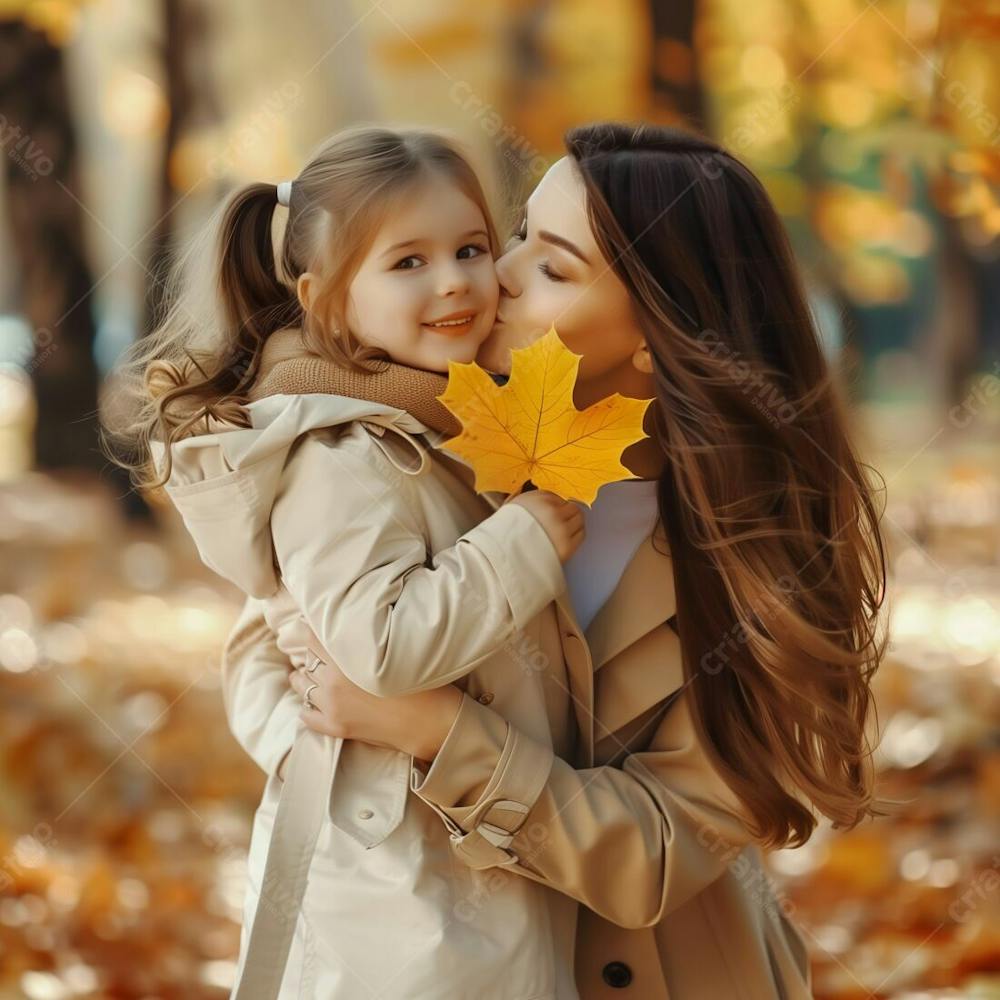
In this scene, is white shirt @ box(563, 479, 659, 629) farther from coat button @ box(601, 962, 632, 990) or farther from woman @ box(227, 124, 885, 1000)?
coat button @ box(601, 962, 632, 990)

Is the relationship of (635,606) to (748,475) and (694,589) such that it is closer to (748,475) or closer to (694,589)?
(694,589)

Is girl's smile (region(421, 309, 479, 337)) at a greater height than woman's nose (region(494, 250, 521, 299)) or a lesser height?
lesser

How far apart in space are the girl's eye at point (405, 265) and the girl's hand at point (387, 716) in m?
0.57

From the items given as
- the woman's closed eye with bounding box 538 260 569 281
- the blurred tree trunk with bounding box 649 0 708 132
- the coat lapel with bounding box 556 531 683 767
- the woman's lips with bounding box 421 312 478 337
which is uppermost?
the woman's closed eye with bounding box 538 260 569 281

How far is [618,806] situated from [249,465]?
27.0 inches

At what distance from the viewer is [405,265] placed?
1848 millimetres

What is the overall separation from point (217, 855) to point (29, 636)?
5.10 feet

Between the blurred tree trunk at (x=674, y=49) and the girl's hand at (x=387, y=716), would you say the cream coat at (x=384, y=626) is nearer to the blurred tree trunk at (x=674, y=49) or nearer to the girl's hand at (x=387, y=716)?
the girl's hand at (x=387, y=716)

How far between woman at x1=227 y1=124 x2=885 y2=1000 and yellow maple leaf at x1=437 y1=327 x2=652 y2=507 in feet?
0.59

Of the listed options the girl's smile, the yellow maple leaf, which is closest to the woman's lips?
the girl's smile

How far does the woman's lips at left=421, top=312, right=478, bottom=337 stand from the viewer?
184cm

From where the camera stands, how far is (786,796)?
1937mm

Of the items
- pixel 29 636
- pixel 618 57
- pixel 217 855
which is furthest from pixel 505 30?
pixel 217 855

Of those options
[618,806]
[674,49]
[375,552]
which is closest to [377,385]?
[375,552]
